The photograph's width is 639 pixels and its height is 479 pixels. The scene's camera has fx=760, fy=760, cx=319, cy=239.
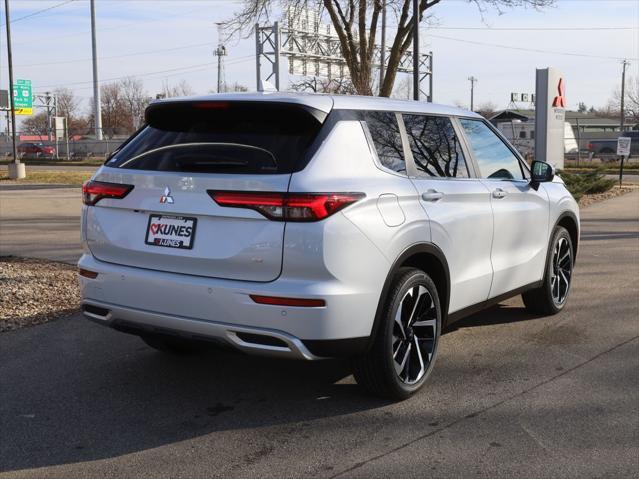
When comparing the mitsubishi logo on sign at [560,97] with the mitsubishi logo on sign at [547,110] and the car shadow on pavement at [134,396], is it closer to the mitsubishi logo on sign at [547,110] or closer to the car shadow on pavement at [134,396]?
the mitsubishi logo on sign at [547,110]

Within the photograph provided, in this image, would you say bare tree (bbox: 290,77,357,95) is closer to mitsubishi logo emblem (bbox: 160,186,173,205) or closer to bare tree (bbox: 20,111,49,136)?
mitsubishi logo emblem (bbox: 160,186,173,205)

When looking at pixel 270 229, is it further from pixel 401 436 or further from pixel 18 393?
pixel 18 393

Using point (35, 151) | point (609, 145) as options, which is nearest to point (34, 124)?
point (35, 151)

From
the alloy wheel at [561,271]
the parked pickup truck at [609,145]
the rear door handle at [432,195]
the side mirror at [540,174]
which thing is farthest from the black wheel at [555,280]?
the parked pickup truck at [609,145]

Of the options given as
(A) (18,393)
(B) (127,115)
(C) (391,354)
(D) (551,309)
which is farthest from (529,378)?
(B) (127,115)

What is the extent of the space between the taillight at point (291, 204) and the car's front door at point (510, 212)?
1.85 metres

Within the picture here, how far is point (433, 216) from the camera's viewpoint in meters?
4.59

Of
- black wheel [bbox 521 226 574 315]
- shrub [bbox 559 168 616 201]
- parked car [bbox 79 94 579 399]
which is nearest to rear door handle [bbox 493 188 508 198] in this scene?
parked car [bbox 79 94 579 399]

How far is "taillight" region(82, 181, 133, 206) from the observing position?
171 inches

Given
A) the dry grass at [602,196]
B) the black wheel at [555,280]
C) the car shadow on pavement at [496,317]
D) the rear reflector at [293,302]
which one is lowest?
the car shadow on pavement at [496,317]

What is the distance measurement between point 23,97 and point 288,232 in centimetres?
5894

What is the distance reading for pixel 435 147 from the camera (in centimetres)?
502

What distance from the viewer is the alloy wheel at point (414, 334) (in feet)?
14.6

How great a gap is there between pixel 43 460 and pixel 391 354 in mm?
1901
